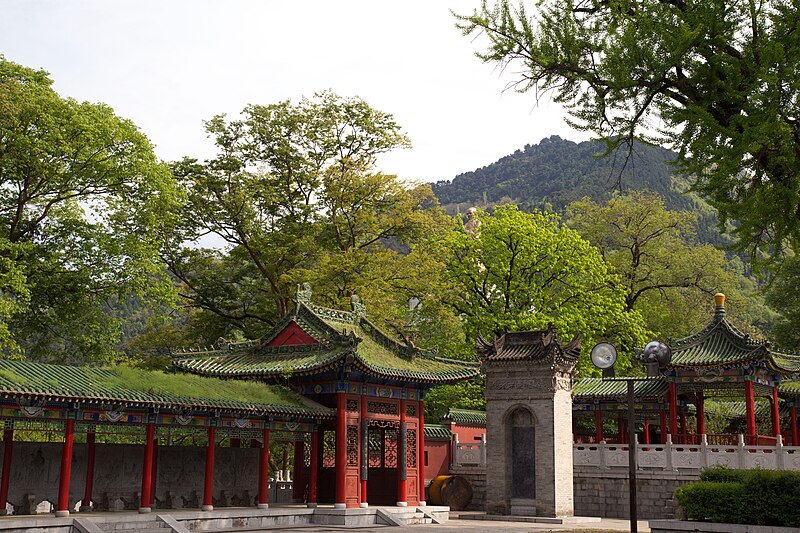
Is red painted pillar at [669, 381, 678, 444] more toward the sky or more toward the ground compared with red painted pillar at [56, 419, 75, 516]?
more toward the sky

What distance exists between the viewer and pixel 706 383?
30.5m

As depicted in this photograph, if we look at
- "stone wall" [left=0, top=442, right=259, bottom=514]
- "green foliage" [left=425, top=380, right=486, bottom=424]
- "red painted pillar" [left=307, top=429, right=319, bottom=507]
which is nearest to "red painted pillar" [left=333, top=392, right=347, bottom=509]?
"red painted pillar" [left=307, top=429, right=319, bottom=507]

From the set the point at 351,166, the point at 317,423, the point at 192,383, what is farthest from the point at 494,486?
the point at 351,166

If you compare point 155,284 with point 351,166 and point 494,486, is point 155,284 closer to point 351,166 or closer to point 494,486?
point 351,166

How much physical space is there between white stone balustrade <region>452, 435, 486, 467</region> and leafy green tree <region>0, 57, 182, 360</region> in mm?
12406

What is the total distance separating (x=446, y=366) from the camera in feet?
90.2

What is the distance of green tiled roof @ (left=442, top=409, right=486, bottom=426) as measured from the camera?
3253cm

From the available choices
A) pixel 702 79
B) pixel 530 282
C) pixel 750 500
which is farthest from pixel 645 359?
pixel 530 282

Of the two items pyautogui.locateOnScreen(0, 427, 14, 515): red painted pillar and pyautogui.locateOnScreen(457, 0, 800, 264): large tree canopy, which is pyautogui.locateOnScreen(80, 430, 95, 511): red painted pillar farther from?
pyautogui.locateOnScreen(457, 0, 800, 264): large tree canopy

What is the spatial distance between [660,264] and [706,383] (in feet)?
64.1

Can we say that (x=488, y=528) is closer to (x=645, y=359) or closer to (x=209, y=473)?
(x=209, y=473)

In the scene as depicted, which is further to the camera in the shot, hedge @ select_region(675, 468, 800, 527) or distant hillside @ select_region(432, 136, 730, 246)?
distant hillside @ select_region(432, 136, 730, 246)

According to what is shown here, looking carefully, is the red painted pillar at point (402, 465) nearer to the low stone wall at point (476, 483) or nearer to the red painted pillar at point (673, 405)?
the low stone wall at point (476, 483)

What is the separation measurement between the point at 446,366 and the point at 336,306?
10.1 m
